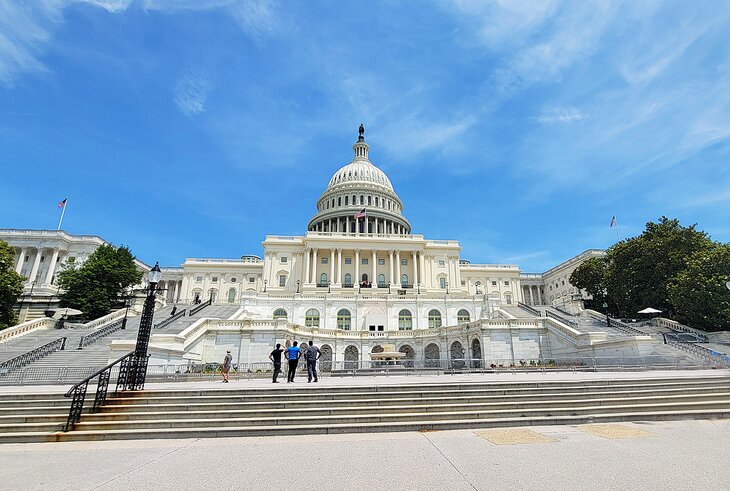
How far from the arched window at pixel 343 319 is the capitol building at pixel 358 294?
197 millimetres

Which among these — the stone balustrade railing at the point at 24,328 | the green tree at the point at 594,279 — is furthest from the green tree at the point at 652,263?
the stone balustrade railing at the point at 24,328

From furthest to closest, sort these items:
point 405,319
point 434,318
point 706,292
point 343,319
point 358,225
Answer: point 358,225 → point 434,318 → point 405,319 → point 343,319 → point 706,292

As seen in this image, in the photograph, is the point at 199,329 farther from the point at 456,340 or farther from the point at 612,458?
the point at 612,458

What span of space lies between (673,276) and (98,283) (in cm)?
7409

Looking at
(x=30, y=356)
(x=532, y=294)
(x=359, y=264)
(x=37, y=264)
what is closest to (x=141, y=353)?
(x=30, y=356)

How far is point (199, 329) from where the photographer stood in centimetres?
3428

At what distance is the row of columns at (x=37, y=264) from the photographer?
78.2m

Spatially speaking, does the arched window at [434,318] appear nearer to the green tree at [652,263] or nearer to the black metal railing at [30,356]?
the green tree at [652,263]

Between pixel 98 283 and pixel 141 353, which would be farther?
pixel 98 283

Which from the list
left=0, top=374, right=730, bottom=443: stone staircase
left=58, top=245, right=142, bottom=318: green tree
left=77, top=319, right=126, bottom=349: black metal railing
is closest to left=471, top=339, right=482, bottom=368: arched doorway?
left=0, top=374, right=730, bottom=443: stone staircase

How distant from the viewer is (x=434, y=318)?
54.8m

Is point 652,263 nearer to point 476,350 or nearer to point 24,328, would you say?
point 476,350

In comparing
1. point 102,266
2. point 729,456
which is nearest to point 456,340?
point 729,456

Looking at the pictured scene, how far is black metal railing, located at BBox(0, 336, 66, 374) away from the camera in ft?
80.0
